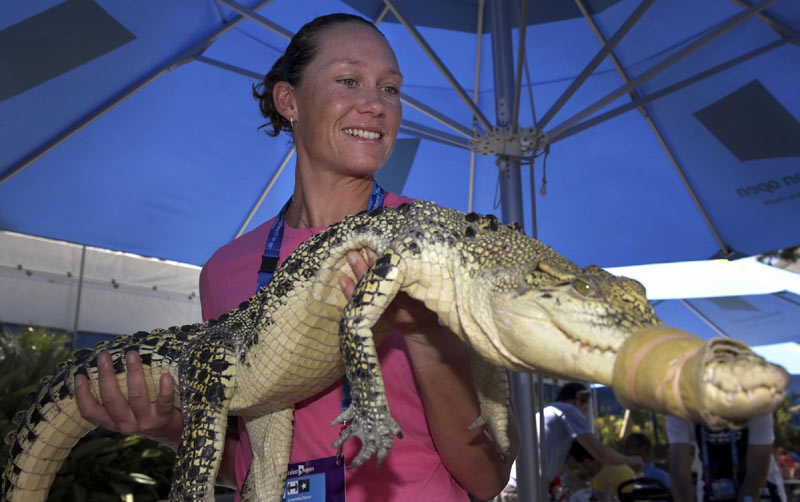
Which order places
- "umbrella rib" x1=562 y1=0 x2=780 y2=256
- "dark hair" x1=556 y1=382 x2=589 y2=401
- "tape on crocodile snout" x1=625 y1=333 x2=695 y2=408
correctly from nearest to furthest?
"tape on crocodile snout" x1=625 y1=333 x2=695 y2=408, "umbrella rib" x1=562 y1=0 x2=780 y2=256, "dark hair" x1=556 y1=382 x2=589 y2=401

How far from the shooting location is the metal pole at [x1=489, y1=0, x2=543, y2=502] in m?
4.49

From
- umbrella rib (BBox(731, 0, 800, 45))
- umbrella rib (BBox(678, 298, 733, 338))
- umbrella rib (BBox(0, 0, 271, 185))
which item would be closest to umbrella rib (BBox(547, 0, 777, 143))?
umbrella rib (BBox(731, 0, 800, 45))

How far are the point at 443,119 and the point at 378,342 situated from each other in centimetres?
344

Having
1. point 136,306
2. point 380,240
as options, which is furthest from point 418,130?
point 136,306

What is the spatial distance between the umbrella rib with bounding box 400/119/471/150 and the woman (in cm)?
261

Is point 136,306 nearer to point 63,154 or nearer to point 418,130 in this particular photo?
point 63,154

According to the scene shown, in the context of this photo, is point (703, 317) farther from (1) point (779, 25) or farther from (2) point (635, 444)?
(1) point (779, 25)

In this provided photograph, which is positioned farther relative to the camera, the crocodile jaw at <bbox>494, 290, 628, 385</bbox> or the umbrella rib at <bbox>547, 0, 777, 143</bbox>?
the umbrella rib at <bbox>547, 0, 777, 143</bbox>

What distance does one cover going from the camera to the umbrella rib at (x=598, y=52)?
13.4 feet

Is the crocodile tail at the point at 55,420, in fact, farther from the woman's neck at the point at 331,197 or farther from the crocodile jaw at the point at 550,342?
the crocodile jaw at the point at 550,342

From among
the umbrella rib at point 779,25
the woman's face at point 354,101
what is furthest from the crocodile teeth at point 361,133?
the umbrella rib at point 779,25

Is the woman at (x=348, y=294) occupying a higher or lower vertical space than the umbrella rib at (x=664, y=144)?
lower

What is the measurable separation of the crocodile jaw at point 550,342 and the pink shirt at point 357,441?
28.6 inches

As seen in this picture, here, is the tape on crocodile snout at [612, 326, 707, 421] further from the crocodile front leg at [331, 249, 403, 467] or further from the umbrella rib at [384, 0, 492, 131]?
the umbrella rib at [384, 0, 492, 131]
